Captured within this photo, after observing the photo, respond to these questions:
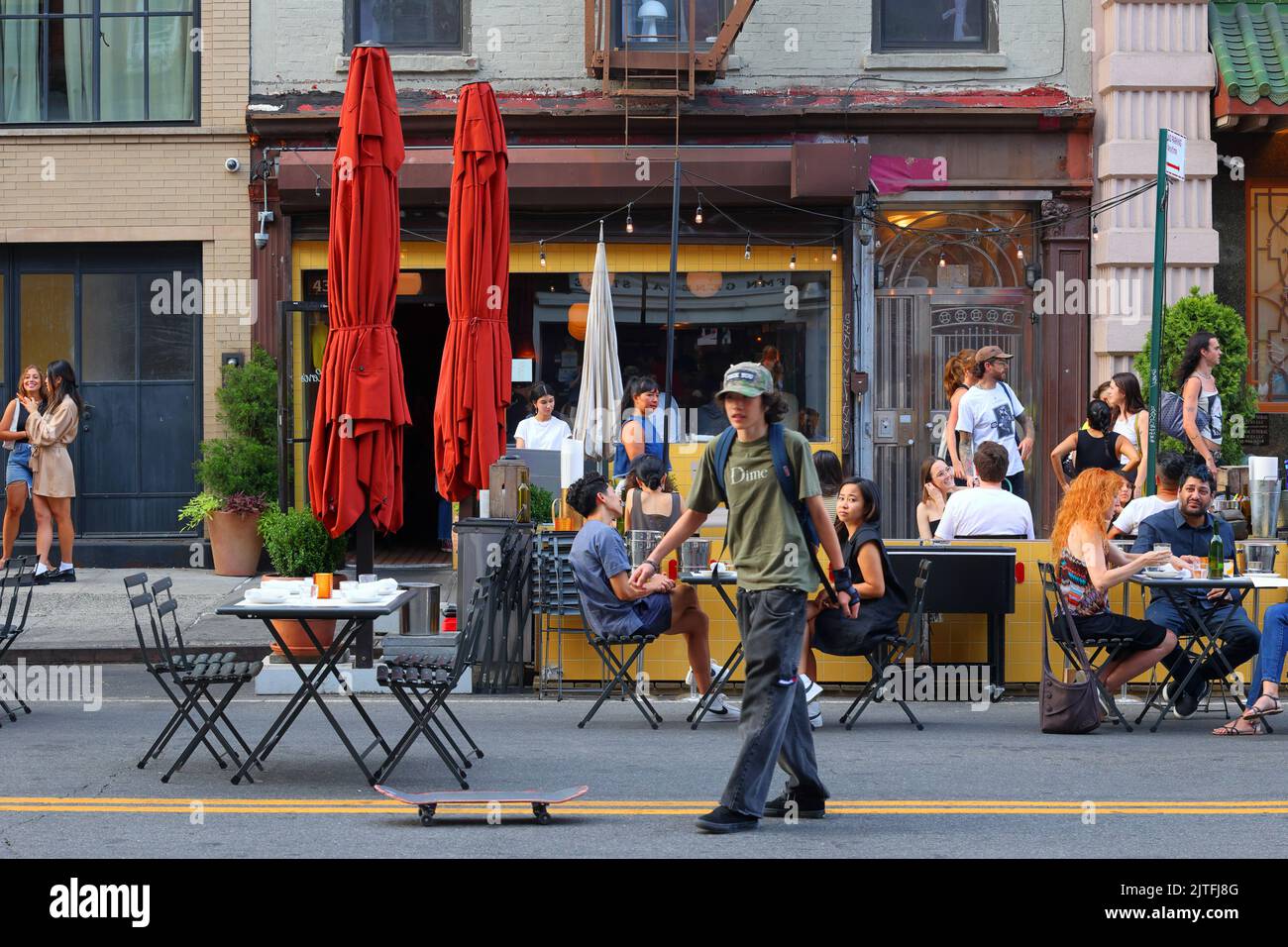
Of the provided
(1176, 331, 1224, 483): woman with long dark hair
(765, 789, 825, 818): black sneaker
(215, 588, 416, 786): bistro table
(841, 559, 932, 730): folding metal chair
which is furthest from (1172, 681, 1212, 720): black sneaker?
(215, 588, 416, 786): bistro table

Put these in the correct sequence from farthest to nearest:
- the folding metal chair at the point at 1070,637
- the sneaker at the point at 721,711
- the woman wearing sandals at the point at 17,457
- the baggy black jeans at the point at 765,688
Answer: the woman wearing sandals at the point at 17,457, the sneaker at the point at 721,711, the folding metal chair at the point at 1070,637, the baggy black jeans at the point at 765,688

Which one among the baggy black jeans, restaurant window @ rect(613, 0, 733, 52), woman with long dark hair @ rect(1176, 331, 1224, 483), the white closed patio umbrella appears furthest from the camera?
restaurant window @ rect(613, 0, 733, 52)

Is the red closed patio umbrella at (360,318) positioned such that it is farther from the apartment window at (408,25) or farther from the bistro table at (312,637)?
the apartment window at (408,25)

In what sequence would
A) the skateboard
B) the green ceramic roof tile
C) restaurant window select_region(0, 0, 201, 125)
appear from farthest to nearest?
restaurant window select_region(0, 0, 201, 125) < the green ceramic roof tile < the skateboard

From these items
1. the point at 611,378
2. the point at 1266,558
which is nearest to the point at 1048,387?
the point at 611,378

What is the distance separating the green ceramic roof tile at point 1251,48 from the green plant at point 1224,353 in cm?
262

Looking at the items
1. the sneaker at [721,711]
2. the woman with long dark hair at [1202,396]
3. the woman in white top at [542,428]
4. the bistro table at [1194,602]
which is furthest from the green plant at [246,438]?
the bistro table at [1194,602]

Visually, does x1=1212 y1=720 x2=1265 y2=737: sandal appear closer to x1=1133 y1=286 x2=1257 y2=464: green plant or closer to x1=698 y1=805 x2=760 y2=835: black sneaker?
x1=698 y1=805 x2=760 y2=835: black sneaker

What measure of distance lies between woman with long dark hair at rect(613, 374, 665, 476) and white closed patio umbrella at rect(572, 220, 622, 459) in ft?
0.49

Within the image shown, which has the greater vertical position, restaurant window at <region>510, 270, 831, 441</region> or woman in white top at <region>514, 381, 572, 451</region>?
restaurant window at <region>510, 270, 831, 441</region>

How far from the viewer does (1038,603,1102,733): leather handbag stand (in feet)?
31.6

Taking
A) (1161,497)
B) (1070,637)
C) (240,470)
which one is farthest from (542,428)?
(1070,637)

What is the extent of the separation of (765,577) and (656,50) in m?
10.6

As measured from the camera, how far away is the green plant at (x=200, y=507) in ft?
52.9
